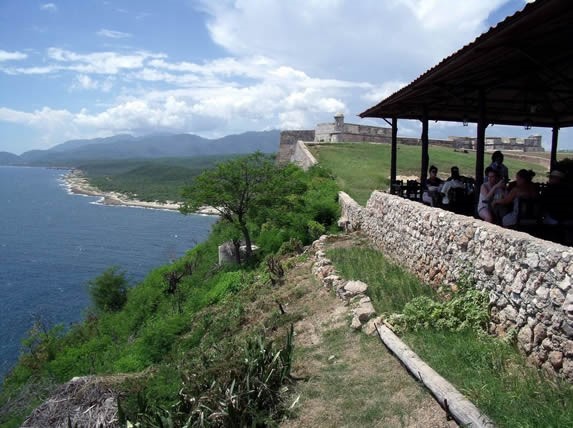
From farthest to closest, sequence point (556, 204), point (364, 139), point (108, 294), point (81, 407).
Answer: point (364, 139)
point (108, 294)
point (81, 407)
point (556, 204)

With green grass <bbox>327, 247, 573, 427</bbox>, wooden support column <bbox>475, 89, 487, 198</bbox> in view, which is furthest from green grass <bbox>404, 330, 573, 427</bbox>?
wooden support column <bbox>475, 89, 487, 198</bbox>

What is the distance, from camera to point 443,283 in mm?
7176

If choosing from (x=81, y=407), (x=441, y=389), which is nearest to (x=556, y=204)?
(x=441, y=389)

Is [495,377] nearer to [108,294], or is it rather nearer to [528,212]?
[528,212]

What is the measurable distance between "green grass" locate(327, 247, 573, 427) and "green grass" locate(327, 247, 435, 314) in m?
0.16

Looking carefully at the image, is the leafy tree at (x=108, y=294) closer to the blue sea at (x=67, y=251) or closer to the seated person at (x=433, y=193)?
the blue sea at (x=67, y=251)

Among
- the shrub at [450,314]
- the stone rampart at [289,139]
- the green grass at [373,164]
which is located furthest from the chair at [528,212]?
the stone rampart at [289,139]

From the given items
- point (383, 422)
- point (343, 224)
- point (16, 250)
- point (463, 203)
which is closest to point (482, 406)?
point (383, 422)

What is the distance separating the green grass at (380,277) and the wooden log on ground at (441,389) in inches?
51.0

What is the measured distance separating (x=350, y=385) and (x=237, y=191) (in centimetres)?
1481

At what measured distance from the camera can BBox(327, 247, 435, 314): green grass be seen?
730 centimetres

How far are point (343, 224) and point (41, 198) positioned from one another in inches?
4340

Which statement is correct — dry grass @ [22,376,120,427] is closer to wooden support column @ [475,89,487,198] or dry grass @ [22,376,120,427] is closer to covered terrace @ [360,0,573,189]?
Result: wooden support column @ [475,89,487,198]

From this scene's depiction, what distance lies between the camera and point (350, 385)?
215 inches
